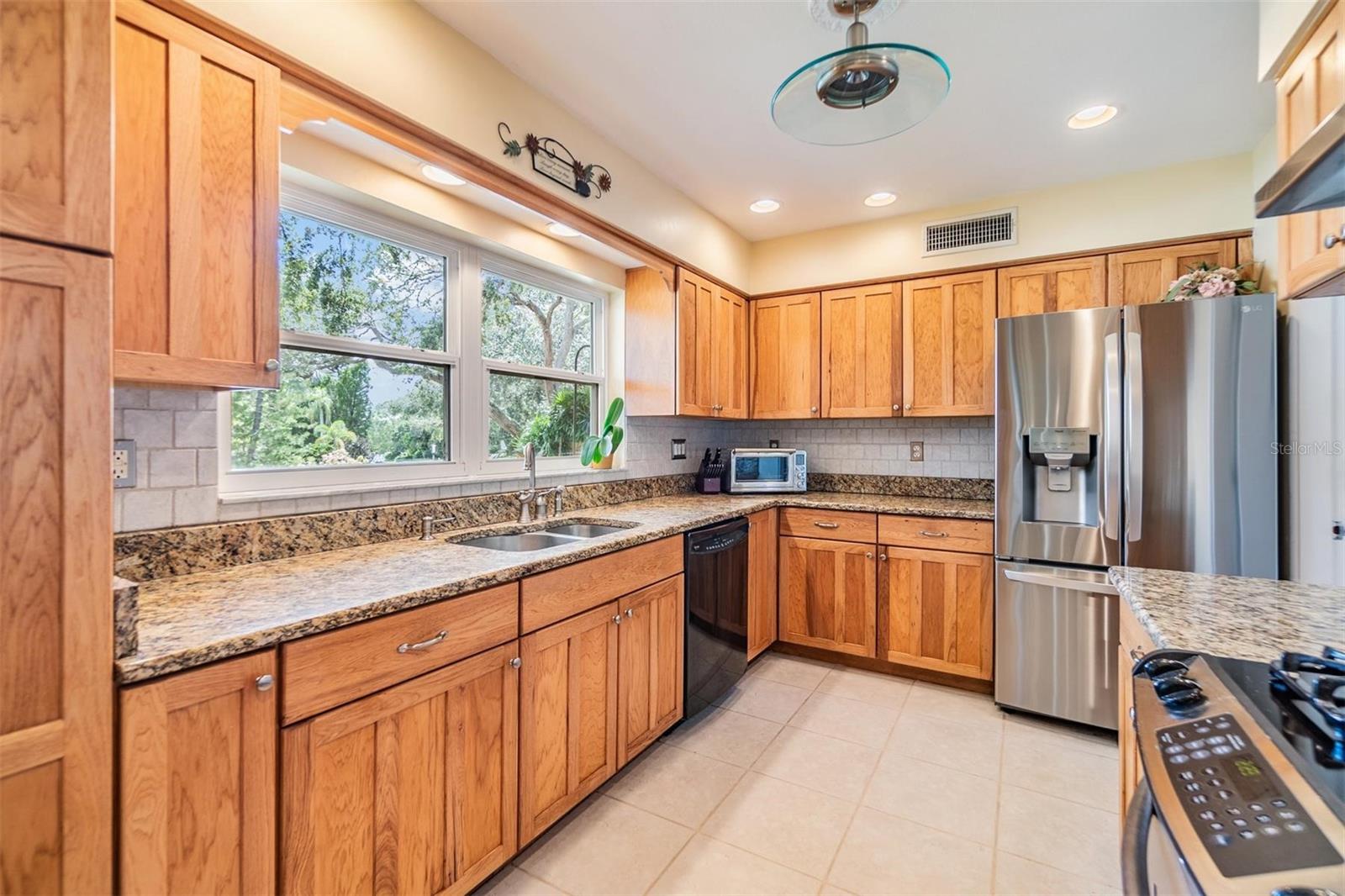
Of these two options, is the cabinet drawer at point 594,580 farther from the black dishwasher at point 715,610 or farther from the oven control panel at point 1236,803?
the oven control panel at point 1236,803

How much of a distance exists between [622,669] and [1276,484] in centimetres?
263

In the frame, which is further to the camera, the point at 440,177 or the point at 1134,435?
the point at 1134,435

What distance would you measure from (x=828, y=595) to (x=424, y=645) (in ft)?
8.10

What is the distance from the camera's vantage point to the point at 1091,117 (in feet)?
8.07

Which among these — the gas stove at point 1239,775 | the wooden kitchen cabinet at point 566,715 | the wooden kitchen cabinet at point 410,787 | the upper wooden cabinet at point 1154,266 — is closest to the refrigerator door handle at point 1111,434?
the upper wooden cabinet at point 1154,266

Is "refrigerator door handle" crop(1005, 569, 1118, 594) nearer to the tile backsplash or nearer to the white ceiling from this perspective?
the tile backsplash

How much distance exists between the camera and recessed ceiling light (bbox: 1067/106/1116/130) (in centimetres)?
240

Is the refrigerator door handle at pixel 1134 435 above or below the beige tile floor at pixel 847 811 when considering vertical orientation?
above

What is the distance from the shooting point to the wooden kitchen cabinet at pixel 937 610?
2.96 metres

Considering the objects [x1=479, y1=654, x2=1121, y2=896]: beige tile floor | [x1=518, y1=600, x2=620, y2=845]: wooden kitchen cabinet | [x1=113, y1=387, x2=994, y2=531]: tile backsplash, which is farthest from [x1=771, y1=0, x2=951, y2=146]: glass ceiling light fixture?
[x1=479, y1=654, x2=1121, y2=896]: beige tile floor

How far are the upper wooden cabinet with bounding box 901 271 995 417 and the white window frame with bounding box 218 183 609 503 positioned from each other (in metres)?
1.93

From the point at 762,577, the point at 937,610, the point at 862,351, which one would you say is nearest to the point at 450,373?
the point at 762,577

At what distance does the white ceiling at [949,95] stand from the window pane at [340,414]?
119 centimetres

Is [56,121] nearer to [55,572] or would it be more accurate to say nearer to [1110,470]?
[55,572]
